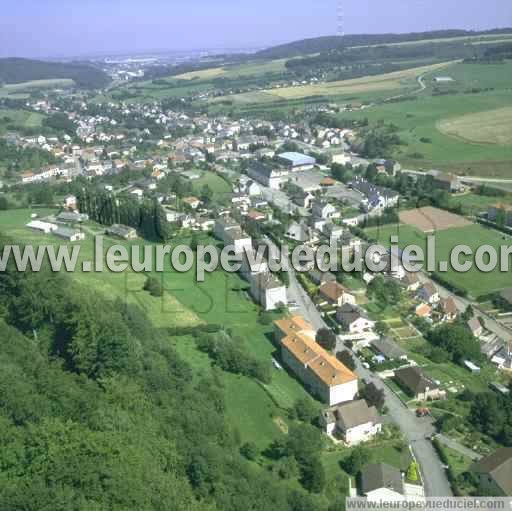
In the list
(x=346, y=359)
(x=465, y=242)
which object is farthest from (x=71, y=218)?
(x=465, y=242)

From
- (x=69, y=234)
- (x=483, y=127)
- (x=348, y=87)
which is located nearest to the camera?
(x=69, y=234)

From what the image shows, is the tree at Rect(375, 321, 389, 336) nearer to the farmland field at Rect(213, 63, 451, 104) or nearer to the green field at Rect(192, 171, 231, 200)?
the green field at Rect(192, 171, 231, 200)

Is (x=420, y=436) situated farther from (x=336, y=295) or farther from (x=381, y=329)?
(x=336, y=295)

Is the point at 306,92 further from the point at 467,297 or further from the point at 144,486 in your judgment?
the point at 144,486

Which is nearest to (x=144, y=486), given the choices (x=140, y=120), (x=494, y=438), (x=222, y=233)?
(x=494, y=438)

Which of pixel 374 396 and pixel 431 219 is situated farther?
pixel 431 219

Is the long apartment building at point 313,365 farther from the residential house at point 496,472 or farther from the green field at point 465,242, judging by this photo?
the green field at point 465,242

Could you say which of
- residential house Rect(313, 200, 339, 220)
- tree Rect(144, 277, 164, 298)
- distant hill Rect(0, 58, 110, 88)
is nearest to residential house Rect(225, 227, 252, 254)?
tree Rect(144, 277, 164, 298)
